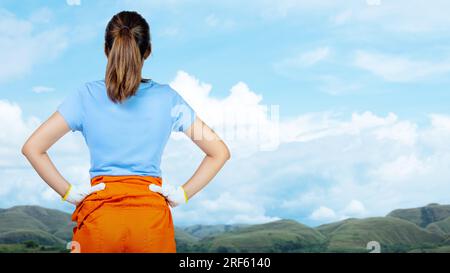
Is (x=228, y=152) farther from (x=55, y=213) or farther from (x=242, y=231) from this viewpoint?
(x=55, y=213)

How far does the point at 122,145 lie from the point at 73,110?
0.99 feet

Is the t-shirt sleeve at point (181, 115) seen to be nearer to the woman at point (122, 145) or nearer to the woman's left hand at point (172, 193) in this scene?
the woman at point (122, 145)

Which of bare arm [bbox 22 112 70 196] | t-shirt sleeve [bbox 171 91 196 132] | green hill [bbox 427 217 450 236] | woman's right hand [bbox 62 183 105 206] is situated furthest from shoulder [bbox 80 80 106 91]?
green hill [bbox 427 217 450 236]

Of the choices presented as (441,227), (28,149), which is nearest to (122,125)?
(28,149)

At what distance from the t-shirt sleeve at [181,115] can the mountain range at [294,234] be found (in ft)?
10.3

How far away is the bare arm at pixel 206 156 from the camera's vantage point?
3045 millimetres

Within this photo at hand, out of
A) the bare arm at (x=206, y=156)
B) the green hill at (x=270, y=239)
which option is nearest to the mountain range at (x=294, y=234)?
the green hill at (x=270, y=239)

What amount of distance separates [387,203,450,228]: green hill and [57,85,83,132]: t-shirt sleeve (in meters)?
4.90

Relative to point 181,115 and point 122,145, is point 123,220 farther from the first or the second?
point 181,115

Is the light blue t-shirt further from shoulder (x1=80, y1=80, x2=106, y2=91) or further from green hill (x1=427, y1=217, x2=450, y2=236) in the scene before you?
green hill (x1=427, y1=217, x2=450, y2=236)

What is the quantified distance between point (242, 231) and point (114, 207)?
13.2ft

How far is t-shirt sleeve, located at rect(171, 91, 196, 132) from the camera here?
115 inches

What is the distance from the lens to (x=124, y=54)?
2.77 meters
